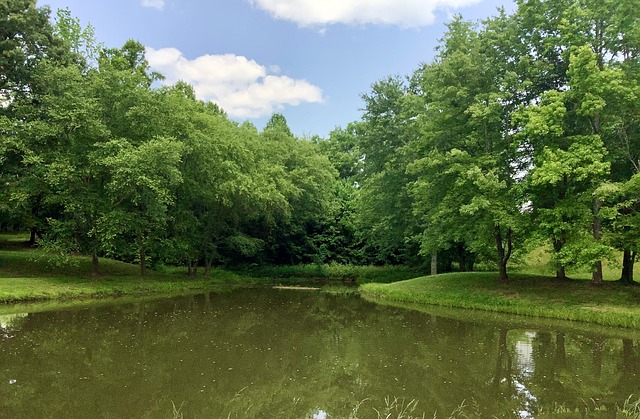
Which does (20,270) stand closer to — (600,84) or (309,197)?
(309,197)

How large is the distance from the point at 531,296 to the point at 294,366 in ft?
47.0

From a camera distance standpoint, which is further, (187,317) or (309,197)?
(309,197)

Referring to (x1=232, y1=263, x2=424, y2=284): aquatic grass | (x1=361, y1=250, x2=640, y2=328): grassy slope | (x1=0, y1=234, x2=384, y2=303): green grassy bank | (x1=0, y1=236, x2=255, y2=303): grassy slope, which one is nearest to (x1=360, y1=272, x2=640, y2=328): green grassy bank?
(x1=361, y1=250, x2=640, y2=328): grassy slope

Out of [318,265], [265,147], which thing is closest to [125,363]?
[265,147]

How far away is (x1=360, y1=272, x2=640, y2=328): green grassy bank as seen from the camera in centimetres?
1752

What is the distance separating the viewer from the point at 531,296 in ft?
67.6

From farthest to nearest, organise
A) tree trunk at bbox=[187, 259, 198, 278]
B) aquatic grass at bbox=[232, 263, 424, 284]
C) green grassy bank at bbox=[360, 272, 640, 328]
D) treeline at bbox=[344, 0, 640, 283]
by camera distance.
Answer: aquatic grass at bbox=[232, 263, 424, 284]
tree trunk at bbox=[187, 259, 198, 278]
treeline at bbox=[344, 0, 640, 283]
green grassy bank at bbox=[360, 272, 640, 328]

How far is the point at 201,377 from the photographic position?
961 cm

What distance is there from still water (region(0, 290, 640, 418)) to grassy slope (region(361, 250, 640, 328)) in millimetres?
2294

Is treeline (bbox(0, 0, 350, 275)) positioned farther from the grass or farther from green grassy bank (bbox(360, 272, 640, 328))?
green grassy bank (bbox(360, 272, 640, 328))

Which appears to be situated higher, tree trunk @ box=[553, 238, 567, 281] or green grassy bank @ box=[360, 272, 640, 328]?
tree trunk @ box=[553, 238, 567, 281]

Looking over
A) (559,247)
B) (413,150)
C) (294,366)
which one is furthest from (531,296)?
(294,366)

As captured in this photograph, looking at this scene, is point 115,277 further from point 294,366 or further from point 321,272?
point 294,366

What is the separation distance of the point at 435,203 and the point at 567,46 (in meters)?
9.72
